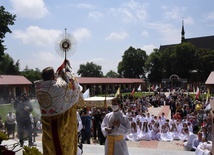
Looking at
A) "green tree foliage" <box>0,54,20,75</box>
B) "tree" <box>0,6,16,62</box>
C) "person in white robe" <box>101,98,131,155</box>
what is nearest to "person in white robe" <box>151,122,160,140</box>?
"person in white robe" <box>101,98,131,155</box>

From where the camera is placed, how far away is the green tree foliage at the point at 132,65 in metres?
81.3

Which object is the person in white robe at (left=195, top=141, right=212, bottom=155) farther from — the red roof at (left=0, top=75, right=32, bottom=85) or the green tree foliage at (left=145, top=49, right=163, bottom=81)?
the green tree foliage at (left=145, top=49, right=163, bottom=81)

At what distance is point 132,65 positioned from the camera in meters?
81.3

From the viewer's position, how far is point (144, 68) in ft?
270

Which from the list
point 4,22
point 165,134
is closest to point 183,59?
point 4,22

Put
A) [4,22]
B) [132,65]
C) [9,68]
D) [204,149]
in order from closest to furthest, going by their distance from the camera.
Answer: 1. [204,149]
2. [4,22]
3. [9,68]
4. [132,65]

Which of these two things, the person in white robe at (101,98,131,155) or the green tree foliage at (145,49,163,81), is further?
the green tree foliage at (145,49,163,81)

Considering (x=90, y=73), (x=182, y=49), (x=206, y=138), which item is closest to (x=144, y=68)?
(x=182, y=49)

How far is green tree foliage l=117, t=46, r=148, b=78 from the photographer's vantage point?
3201 inches

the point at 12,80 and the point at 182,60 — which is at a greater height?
the point at 182,60

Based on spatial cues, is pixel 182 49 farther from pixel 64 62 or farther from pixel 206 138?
pixel 64 62

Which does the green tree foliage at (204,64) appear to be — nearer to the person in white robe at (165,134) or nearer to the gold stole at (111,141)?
the person in white robe at (165,134)

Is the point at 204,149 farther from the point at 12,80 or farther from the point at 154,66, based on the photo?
the point at 154,66

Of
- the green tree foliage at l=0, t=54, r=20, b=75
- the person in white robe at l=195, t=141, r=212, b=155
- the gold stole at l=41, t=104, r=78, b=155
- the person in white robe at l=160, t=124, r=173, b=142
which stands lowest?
the person in white robe at l=160, t=124, r=173, b=142
